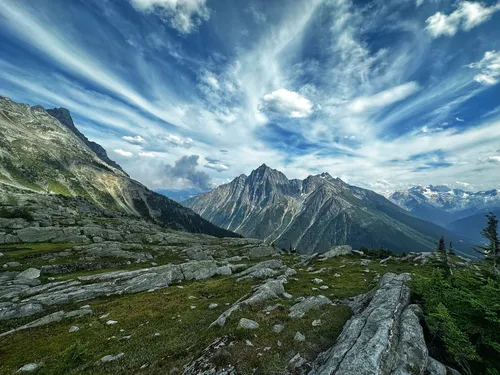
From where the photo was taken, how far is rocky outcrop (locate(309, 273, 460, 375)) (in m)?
15.8

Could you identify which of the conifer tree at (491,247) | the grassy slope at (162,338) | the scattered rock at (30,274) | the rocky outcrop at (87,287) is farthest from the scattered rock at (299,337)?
the scattered rock at (30,274)

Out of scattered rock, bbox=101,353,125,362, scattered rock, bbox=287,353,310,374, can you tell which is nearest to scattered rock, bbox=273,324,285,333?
scattered rock, bbox=287,353,310,374

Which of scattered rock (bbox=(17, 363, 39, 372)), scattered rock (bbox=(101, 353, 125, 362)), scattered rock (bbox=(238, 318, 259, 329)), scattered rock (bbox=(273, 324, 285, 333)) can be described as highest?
scattered rock (bbox=(238, 318, 259, 329))

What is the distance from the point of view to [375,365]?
1562cm

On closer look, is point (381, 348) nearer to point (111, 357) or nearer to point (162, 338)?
point (162, 338)

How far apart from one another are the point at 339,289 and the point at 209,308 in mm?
23830

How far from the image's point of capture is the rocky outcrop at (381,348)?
1581 cm

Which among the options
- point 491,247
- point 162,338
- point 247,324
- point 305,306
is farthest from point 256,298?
point 491,247

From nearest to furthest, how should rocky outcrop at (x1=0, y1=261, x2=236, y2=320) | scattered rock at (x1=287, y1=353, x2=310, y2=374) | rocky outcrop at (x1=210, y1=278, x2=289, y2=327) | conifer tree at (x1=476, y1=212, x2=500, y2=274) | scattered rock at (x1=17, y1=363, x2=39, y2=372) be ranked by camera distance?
scattered rock at (x1=287, y1=353, x2=310, y2=374)
scattered rock at (x1=17, y1=363, x2=39, y2=372)
rocky outcrop at (x1=210, y1=278, x2=289, y2=327)
rocky outcrop at (x1=0, y1=261, x2=236, y2=320)
conifer tree at (x1=476, y1=212, x2=500, y2=274)

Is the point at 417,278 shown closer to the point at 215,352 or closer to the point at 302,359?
the point at 302,359

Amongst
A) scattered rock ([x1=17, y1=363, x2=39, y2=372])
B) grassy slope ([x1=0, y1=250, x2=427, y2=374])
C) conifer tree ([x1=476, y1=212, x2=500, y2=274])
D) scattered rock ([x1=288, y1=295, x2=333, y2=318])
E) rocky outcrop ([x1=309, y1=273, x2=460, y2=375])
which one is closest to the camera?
rocky outcrop ([x1=309, y1=273, x2=460, y2=375])

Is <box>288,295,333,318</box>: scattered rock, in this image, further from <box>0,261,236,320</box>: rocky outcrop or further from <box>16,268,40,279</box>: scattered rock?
<box>16,268,40,279</box>: scattered rock

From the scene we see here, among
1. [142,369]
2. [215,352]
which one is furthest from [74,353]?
[215,352]

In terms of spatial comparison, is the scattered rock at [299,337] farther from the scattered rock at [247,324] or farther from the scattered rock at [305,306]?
the scattered rock at [305,306]
